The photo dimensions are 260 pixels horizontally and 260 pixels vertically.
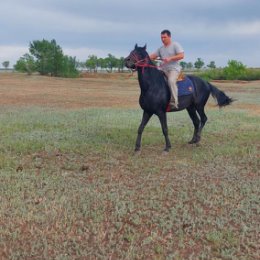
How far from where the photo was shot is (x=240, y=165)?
6.49 metres

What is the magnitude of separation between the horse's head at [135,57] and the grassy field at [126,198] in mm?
1797

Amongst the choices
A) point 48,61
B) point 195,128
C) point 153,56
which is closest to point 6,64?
point 48,61

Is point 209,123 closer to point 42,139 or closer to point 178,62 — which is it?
point 178,62

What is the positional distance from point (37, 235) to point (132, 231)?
102cm

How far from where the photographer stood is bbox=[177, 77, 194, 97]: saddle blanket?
25.0ft

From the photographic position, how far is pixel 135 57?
6.96m

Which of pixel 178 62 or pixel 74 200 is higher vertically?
pixel 178 62

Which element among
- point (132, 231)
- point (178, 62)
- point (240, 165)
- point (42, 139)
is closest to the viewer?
point (132, 231)

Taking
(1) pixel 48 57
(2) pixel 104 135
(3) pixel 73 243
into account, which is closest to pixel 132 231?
(3) pixel 73 243

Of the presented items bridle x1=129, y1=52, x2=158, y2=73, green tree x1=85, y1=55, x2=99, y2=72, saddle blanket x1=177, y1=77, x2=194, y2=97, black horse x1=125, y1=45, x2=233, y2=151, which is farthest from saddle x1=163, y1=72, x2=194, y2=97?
green tree x1=85, y1=55, x2=99, y2=72

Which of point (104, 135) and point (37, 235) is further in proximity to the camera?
point (104, 135)

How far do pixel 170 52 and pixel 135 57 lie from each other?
855 mm

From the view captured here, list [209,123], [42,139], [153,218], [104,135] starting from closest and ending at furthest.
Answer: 1. [153,218]
2. [42,139]
3. [104,135]
4. [209,123]

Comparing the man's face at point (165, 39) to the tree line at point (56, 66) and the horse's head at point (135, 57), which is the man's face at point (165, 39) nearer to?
the horse's head at point (135, 57)
